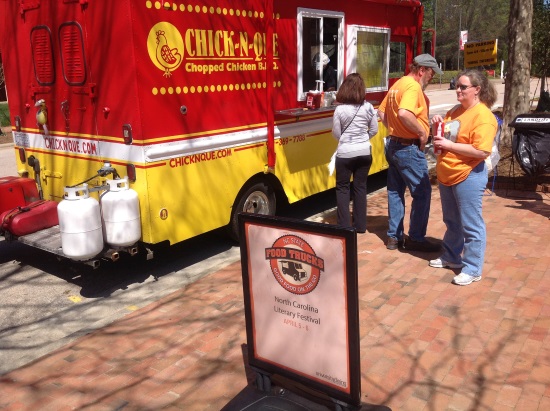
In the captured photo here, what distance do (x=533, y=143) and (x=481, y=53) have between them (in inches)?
134

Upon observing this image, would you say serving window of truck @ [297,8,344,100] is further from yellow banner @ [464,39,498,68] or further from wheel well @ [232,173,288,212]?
yellow banner @ [464,39,498,68]

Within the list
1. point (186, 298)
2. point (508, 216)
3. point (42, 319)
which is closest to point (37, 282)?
point (42, 319)

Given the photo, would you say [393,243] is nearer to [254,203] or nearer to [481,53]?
[254,203]

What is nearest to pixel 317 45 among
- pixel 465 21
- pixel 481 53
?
pixel 481 53

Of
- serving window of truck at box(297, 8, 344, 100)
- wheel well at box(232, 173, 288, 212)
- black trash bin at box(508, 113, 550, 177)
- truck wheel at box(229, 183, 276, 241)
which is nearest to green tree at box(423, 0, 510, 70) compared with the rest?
black trash bin at box(508, 113, 550, 177)

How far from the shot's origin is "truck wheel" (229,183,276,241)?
6.06m

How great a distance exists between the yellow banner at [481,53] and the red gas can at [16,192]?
8.00m

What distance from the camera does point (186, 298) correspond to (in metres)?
4.82

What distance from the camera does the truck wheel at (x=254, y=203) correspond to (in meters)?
6.06

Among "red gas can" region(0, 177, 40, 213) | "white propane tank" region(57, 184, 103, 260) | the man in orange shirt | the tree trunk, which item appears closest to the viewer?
"white propane tank" region(57, 184, 103, 260)

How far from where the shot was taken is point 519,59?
969 centimetres

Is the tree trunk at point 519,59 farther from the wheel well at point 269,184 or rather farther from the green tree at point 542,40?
the green tree at point 542,40

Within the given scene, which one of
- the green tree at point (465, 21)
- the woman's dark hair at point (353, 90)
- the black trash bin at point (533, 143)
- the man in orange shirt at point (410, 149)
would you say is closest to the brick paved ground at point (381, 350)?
the man in orange shirt at point (410, 149)

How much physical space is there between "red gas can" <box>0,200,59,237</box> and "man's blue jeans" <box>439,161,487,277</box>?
386 cm
